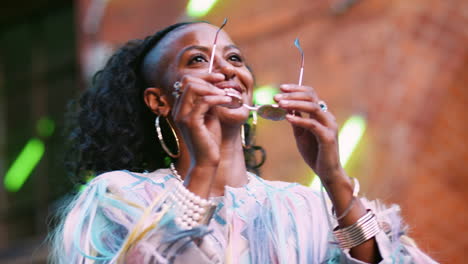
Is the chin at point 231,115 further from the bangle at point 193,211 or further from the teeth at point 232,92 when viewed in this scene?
the bangle at point 193,211

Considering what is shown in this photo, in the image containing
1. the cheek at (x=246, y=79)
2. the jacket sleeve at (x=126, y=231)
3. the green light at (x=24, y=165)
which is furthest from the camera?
the green light at (x=24, y=165)

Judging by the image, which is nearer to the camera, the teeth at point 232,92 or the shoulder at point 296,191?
the teeth at point 232,92

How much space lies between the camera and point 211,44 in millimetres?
2166

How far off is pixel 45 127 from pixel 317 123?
6.83 metres

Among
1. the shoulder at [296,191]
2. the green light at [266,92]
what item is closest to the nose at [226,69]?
the shoulder at [296,191]

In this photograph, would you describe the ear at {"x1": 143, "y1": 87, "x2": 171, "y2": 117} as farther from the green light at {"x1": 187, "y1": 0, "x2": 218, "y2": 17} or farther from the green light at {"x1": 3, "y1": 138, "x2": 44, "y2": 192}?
the green light at {"x1": 3, "y1": 138, "x2": 44, "y2": 192}

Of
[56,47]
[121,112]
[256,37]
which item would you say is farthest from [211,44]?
[56,47]

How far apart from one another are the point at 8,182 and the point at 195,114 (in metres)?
7.07

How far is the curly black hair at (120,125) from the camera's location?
2354mm

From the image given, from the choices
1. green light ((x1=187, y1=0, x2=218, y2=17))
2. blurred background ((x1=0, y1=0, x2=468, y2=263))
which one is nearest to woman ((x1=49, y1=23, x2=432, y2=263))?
blurred background ((x1=0, y1=0, x2=468, y2=263))

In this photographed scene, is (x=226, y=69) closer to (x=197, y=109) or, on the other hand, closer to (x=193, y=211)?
(x=197, y=109)

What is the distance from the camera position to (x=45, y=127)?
816cm

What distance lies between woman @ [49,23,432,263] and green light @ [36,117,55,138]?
5.86m

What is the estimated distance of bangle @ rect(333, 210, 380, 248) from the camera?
1.79 metres
